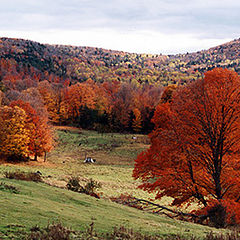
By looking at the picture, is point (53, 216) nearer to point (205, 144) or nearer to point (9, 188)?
point (9, 188)

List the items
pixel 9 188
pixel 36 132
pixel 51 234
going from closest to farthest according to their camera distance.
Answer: pixel 51 234
pixel 9 188
pixel 36 132

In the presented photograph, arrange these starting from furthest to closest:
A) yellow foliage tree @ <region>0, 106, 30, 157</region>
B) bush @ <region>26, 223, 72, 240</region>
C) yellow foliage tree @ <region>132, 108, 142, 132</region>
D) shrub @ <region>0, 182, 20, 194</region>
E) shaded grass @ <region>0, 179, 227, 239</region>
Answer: yellow foliage tree @ <region>132, 108, 142, 132</region> → yellow foliage tree @ <region>0, 106, 30, 157</region> → shrub @ <region>0, 182, 20, 194</region> → shaded grass @ <region>0, 179, 227, 239</region> → bush @ <region>26, 223, 72, 240</region>

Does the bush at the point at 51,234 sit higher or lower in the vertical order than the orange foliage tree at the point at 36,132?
higher

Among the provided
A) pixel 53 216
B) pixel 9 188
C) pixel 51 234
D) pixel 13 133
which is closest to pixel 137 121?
pixel 13 133

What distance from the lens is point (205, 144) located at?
19.4 m

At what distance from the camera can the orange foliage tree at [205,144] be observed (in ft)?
61.0

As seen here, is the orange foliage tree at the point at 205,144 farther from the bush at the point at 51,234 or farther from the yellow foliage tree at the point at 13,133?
the yellow foliage tree at the point at 13,133

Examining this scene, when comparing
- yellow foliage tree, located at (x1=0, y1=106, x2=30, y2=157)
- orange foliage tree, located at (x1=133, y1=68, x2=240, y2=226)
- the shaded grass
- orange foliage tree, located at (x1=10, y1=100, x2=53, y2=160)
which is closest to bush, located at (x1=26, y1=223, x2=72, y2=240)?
the shaded grass

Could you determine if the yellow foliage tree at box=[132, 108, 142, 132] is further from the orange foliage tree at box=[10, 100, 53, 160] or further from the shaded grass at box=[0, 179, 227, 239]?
the shaded grass at box=[0, 179, 227, 239]

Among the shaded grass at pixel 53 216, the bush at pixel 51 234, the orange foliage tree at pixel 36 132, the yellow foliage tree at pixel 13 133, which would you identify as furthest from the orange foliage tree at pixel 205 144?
the orange foliage tree at pixel 36 132

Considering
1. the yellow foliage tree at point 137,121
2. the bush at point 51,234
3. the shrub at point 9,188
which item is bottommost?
the yellow foliage tree at point 137,121

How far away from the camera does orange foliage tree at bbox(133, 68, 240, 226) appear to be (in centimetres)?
1858

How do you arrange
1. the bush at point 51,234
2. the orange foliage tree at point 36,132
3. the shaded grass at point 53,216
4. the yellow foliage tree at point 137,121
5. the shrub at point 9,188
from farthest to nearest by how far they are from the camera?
the yellow foliage tree at point 137,121 < the orange foliage tree at point 36,132 < the shrub at point 9,188 < the shaded grass at point 53,216 < the bush at point 51,234

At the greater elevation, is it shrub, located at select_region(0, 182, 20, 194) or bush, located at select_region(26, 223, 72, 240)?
bush, located at select_region(26, 223, 72, 240)
